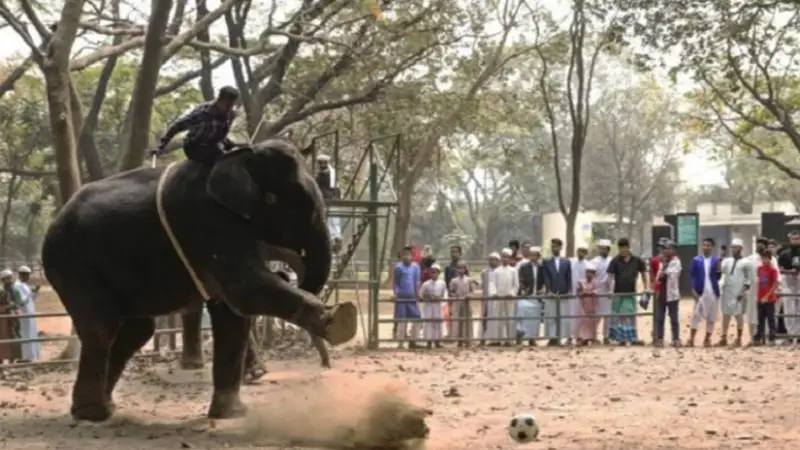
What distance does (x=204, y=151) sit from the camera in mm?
8289

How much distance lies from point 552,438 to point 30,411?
4902mm

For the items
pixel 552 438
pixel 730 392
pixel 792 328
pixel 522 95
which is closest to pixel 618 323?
pixel 792 328

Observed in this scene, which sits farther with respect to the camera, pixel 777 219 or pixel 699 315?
pixel 777 219

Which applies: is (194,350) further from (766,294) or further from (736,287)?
(736,287)

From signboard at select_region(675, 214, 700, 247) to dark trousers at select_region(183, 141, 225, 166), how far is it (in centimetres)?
2334

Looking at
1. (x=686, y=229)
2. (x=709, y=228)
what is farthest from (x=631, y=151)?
(x=686, y=229)

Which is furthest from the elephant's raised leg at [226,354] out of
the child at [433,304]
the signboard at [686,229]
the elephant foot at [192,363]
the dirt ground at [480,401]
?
the signboard at [686,229]

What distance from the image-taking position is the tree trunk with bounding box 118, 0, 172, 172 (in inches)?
486

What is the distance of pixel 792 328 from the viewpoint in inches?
672

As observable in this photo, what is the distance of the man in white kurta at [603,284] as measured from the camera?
17.3 metres

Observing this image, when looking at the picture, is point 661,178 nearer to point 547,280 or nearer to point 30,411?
point 547,280

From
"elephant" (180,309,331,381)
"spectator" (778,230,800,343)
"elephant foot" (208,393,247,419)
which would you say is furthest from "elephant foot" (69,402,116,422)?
"spectator" (778,230,800,343)

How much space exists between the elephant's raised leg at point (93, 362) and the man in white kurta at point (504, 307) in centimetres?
924

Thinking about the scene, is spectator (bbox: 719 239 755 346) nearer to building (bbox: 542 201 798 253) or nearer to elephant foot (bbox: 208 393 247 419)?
elephant foot (bbox: 208 393 247 419)
